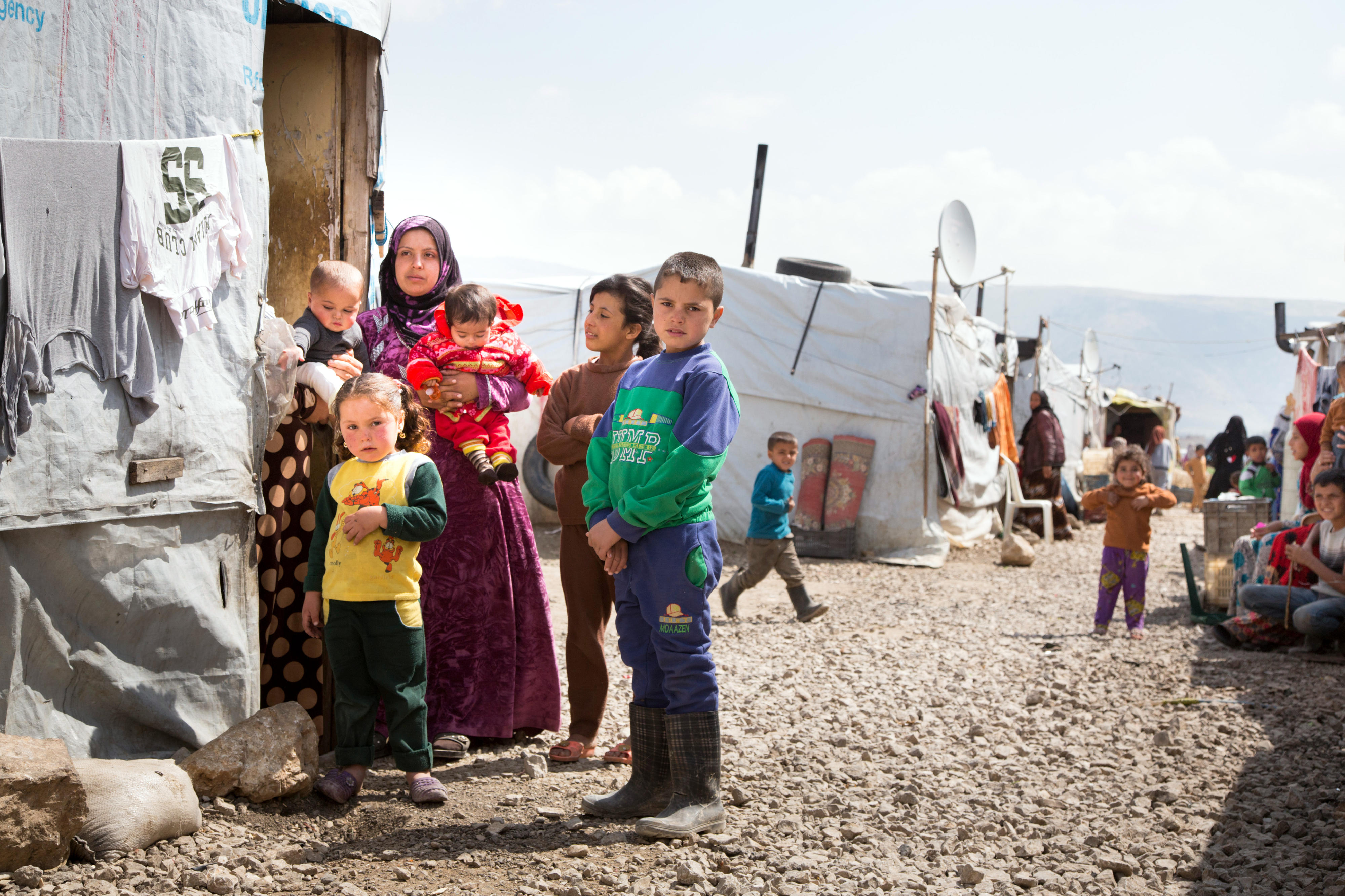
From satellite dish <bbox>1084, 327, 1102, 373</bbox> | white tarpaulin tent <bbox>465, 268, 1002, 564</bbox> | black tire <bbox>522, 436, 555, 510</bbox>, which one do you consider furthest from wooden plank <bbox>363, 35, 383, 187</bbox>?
satellite dish <bbox>1084, 327, 1102, 373</bbox>

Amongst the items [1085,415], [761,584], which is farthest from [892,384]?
[1085,415]

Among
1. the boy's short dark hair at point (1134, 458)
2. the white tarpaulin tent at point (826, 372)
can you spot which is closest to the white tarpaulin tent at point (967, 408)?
the white tarpaulin tent at point (826, 372)

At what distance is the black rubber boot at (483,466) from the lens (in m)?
3.42

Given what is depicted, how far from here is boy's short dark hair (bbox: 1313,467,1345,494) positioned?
576cm

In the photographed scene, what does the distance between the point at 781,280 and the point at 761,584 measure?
3.32m

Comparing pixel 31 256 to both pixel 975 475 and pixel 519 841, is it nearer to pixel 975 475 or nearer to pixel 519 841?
pixel 519 841

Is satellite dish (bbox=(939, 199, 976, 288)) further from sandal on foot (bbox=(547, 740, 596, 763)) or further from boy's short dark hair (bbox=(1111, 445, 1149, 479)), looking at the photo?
sandal on foot (bbox=(547, 740, 596, 763))

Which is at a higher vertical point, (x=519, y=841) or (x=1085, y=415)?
(x=1085, y=415)

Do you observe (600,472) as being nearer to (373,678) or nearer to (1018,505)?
(373,678)

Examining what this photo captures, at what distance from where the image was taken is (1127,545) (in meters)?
6.49

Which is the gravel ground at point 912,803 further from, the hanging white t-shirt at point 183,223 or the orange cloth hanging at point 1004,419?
the orange cloth hanging at point 1004,419

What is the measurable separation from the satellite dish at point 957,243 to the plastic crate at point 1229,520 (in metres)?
4.36

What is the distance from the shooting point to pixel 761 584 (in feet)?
29.1

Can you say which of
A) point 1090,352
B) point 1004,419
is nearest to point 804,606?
point 1004,419
